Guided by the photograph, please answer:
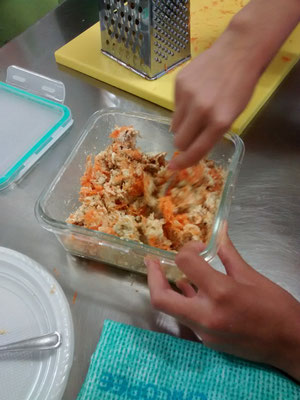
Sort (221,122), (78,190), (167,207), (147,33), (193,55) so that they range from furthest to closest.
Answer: (193,55) → (147,33) → (78,190) → (167,207) → (221,122)

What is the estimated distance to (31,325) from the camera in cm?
76

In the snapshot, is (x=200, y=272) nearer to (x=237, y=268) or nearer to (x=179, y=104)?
(x=237, y=268)

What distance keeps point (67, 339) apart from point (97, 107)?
73cm

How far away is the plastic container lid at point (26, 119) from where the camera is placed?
1023mm

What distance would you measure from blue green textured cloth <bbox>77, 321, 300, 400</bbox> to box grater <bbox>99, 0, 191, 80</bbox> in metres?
0.80

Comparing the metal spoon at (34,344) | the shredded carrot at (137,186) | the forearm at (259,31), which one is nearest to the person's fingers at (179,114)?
the forearm at (259,31)

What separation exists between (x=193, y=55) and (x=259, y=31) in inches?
24.2

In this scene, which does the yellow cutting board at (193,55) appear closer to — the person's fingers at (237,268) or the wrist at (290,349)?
the person's fingers at (237,268)

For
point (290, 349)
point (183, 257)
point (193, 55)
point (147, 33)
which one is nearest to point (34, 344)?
point (183, 257)

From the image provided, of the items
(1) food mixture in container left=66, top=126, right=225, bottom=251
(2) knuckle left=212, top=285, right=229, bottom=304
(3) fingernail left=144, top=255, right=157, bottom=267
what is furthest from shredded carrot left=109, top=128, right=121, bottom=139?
(2) knuckle left=212, top=285, right=229, bottom=304

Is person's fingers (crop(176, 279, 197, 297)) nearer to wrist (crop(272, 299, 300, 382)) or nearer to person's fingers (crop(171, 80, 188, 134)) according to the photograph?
wrist (crop(272, 299, 300, 382))

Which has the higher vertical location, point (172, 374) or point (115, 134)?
point (115, 134)

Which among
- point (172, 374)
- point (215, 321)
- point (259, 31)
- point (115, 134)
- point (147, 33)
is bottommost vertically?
point (172, 374)

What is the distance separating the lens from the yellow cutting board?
1137mm
